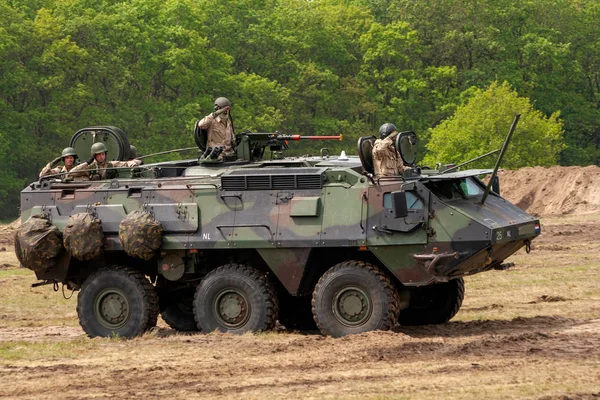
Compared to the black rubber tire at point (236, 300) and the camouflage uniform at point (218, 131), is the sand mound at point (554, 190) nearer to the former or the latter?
the camouflage uniform at point (218, 131)

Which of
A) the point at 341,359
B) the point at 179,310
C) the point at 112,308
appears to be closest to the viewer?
the point at 341,359

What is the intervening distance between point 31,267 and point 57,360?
3238mm

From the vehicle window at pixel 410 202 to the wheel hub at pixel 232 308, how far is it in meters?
2.65

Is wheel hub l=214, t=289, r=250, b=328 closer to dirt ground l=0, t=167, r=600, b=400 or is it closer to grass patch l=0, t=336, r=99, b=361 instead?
dirt ground l=0, t=167, r=600, b=400

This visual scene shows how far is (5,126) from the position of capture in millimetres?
64812

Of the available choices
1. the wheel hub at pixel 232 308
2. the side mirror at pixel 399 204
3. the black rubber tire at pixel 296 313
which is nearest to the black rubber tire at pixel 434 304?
the black rubber tire at pixel 296 313

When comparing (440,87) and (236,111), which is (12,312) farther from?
(440,87)

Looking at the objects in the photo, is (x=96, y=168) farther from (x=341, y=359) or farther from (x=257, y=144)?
(x=341, y=359)

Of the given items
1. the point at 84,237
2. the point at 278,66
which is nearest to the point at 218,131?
the point at 84,237

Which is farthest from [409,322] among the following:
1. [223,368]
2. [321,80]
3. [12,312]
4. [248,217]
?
[321,80]

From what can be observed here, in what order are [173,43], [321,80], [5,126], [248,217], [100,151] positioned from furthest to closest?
[321,80], [173,43], [5,126], [100,151], [248,217]

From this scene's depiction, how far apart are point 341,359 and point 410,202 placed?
3.02m

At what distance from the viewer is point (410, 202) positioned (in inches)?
751

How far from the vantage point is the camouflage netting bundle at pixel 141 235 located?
20.1 m
